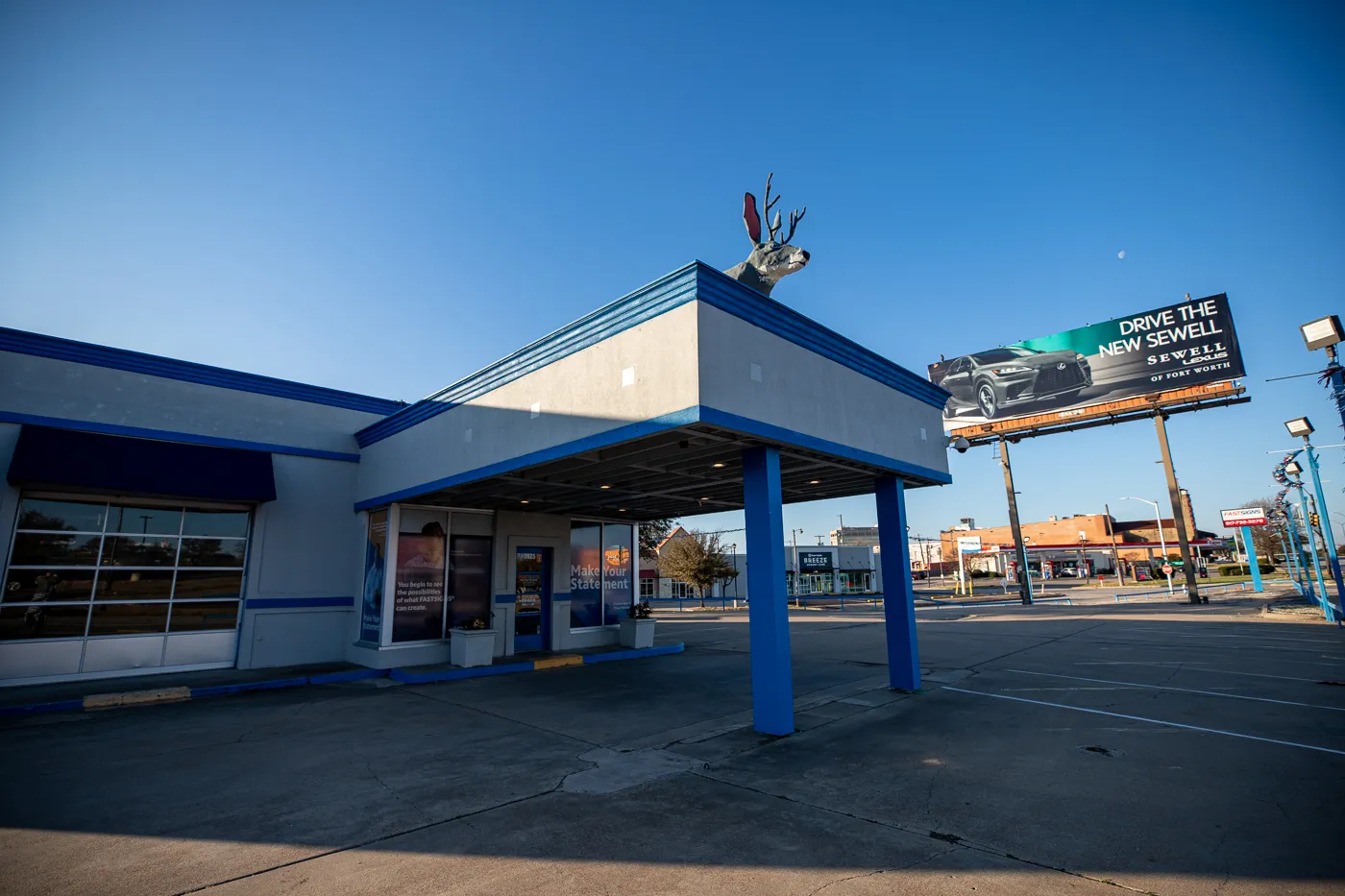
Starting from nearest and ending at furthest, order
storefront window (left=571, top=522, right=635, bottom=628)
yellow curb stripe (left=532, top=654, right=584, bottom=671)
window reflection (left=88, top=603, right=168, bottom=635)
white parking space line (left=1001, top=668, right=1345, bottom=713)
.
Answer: white parking space line (left=1001, top=668, right=1345, bottom=713), window reflection (left=88, top=603, right=168, bottom=635), yellow curb stripe (left=532, top=654, right=584, bottom=671), storefront window (left=571, top=522, right=635, bottom=628)

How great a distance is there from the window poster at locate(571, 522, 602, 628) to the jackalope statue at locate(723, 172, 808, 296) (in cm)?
965

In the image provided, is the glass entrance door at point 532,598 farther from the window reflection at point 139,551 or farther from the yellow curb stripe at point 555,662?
the window reflection at point 139,551

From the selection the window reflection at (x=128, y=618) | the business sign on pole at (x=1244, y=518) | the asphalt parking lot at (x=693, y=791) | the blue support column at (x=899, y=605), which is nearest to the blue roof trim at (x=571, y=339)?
the asphalt parking lot at (x=693, y=791)

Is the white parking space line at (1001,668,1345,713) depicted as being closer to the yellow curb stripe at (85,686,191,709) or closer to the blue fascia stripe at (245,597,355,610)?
the blue fascia stripe at (245,597,355,610)

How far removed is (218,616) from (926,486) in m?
16.4

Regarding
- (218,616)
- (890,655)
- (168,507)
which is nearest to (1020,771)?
(890,655)

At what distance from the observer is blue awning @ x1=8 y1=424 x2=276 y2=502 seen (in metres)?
11.6

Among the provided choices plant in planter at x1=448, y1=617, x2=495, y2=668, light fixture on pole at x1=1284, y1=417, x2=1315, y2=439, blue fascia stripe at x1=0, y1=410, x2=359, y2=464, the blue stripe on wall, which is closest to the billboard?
light fixture on pole at x1=1284, y1=417, x2=1315, y2=439

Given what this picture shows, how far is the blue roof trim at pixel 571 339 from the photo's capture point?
26.2ft

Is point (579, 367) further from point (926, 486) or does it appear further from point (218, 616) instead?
point (218, 616)

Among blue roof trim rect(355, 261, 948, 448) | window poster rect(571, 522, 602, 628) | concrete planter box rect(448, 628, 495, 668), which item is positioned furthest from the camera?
window poster rect(571, 522, 602, 628)

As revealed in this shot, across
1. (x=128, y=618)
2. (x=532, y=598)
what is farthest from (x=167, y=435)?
(x=532, y=598)

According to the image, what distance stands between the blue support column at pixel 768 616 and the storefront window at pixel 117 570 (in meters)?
12.7

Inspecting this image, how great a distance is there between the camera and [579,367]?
9219mm
